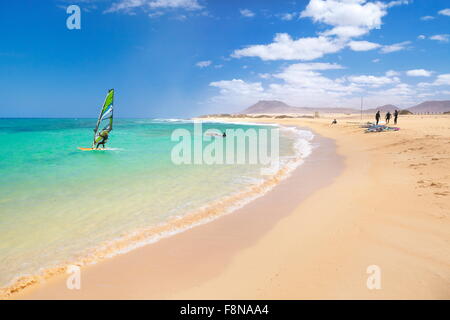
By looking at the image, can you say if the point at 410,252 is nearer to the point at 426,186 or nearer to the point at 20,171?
the point at 426,186

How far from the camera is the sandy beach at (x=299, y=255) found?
300 centimetres

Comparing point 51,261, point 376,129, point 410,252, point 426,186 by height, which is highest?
point 376,129

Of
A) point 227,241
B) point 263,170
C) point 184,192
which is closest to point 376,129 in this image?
point 263,170

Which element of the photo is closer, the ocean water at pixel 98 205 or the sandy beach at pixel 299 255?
the sandy beach at pixel 299 255

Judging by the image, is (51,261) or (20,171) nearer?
(51,261)

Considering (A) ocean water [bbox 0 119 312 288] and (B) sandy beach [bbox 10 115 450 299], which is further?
(A) ocean water [bbox 0 119 312 288]

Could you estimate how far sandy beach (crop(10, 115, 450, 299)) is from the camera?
Answer: 3.00 m

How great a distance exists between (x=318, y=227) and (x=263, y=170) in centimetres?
608

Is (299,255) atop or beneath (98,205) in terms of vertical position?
beneath

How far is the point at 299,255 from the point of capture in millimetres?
3762

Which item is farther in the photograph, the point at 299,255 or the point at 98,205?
the point at 98,205

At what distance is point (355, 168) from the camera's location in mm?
10133
